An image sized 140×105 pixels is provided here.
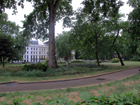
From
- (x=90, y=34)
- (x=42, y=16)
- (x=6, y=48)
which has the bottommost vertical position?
(x=6, y=48)

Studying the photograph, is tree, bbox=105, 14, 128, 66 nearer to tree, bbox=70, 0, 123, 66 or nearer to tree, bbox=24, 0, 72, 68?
tree, bbox=70, 0, 123, 66

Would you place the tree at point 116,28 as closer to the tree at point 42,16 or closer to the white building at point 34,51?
the tree at point 42,16

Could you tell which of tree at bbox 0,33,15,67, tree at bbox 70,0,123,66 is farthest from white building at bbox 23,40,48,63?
tree at bbox 70,0,123,66

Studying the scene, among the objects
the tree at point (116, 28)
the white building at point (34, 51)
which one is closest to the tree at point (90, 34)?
the tree at point (116, 28)

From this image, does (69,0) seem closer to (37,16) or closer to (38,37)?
(37,16)

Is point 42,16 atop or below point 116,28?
atop

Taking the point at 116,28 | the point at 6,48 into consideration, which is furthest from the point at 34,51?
the point at 116,28

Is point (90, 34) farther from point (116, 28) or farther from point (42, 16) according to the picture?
point (42, 16)

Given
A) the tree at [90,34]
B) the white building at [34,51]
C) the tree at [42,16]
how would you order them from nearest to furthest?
1. the tree at [42,16]
2. the tree at [90,34]
3. the white building at [34,51]

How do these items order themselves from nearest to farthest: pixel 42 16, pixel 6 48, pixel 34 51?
pixel 6 48 → pixel 42 16 → pixel 34 51

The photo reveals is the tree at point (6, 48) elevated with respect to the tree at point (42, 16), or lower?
lower

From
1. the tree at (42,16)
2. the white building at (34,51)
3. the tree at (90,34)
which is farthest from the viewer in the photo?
the white building at (34,51)

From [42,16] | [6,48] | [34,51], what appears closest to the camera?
[6,48]

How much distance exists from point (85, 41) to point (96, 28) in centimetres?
312
